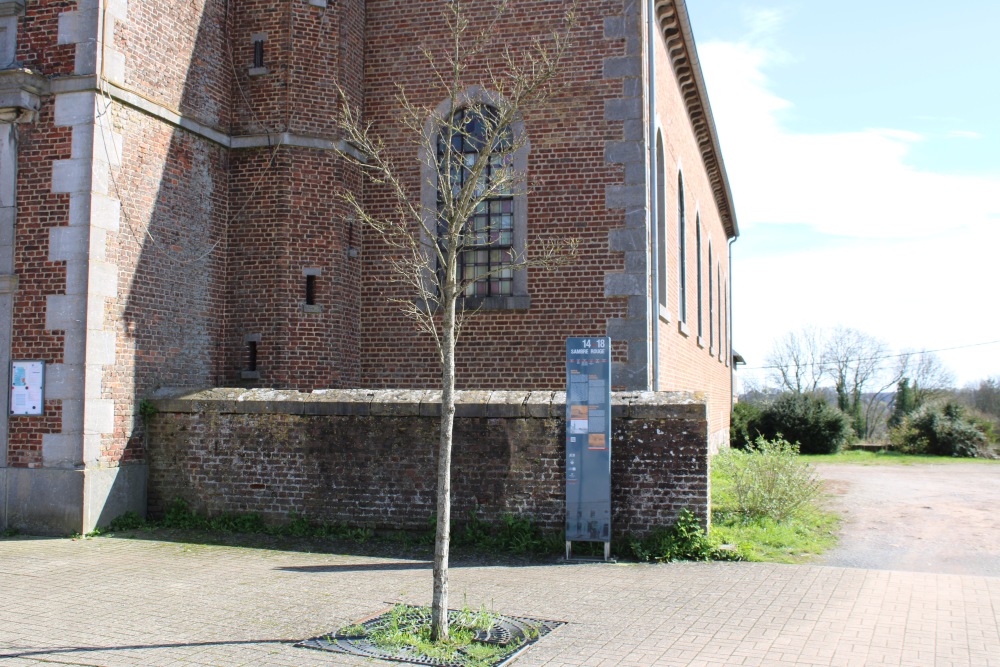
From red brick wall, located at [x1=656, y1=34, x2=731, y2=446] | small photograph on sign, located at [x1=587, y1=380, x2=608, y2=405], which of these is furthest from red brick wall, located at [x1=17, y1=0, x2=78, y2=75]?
red brick wall, located at [x1=656, y1=34, x2=731, y2=446]

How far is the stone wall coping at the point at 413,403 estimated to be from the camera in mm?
9625

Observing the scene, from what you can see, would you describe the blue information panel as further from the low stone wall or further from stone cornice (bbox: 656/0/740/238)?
stone cornice (bbox: 656/0/740/238)

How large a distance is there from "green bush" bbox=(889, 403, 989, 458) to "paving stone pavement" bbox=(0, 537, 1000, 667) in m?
23.2

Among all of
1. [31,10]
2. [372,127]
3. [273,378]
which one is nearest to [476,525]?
[273,378]

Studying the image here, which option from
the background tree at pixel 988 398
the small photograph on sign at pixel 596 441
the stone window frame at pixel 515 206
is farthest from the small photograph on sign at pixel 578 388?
the background tree at pixel 988 398

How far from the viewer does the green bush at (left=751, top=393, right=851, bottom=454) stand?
2930 cm

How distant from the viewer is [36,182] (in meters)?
10.7

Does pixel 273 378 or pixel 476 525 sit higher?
pixel 273 378

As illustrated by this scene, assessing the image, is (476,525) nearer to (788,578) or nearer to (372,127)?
(788,578)

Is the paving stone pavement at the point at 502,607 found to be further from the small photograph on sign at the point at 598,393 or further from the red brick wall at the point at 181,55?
the red brick wall at the point at 181,55

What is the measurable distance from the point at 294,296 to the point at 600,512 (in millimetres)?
5753

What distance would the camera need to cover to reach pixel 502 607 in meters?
7.25

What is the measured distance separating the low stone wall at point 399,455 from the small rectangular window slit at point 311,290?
87.7 inches

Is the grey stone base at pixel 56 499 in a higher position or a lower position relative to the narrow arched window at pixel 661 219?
lower
